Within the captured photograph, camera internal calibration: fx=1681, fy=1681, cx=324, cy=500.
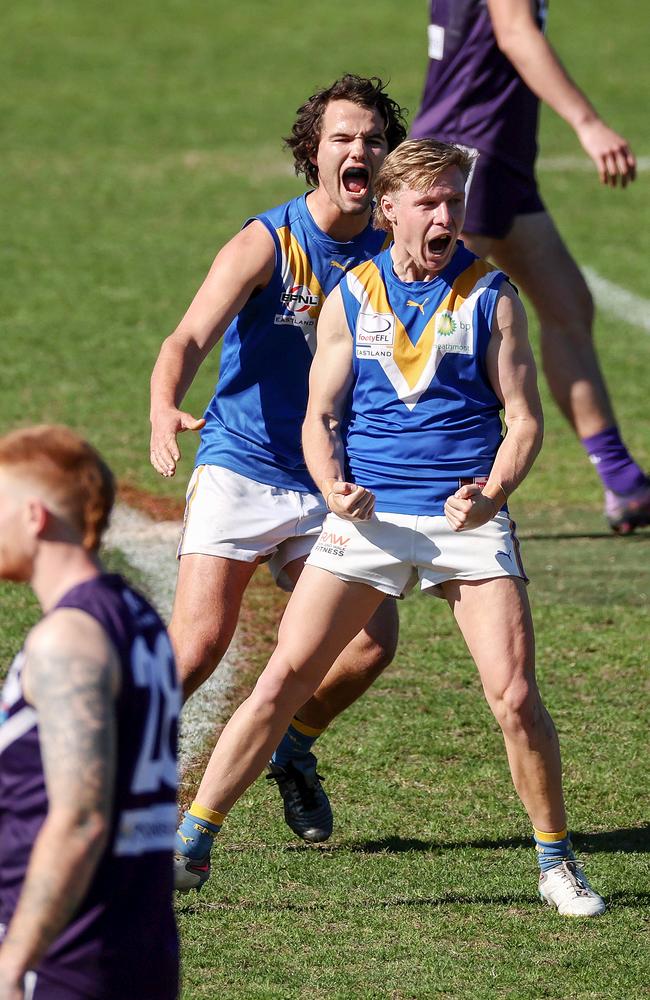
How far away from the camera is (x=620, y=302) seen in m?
12.7

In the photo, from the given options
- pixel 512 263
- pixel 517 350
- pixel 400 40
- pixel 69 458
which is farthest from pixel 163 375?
pixel 400 40

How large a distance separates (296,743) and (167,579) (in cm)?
241

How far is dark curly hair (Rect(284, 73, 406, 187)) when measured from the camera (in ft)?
16.8

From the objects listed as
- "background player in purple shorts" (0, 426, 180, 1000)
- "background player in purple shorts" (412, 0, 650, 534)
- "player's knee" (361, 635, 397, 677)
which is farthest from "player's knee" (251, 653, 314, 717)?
"background player in purple shorts" (412, 0, 650, 534)

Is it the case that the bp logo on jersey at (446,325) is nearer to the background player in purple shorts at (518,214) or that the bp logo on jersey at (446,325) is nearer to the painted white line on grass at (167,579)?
the painted white line on grass at (167,579)

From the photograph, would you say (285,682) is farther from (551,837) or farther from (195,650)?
(551,837)

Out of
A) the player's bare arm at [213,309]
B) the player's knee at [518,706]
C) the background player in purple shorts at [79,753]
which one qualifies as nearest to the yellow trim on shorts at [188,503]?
the player's bare arm at [213,309]

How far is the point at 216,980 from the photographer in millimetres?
4254

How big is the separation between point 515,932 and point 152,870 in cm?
181

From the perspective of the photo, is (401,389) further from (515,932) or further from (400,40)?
(400,40)

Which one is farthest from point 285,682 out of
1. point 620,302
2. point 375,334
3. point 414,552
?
point 620,302

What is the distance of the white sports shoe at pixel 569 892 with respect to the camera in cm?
458

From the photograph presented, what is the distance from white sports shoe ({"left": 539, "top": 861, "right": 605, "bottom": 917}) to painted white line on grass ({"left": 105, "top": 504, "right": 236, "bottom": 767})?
1.52 metres

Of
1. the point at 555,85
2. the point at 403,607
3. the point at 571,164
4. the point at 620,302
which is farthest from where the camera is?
the point at 571,164
